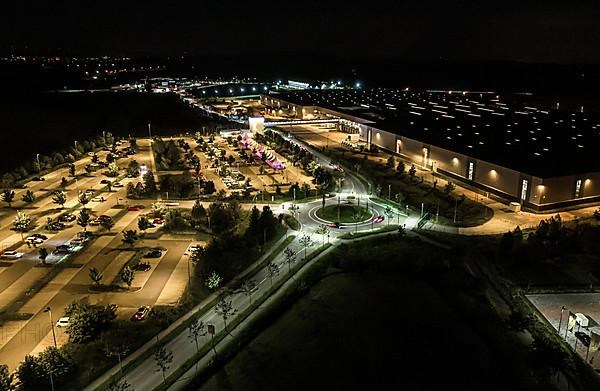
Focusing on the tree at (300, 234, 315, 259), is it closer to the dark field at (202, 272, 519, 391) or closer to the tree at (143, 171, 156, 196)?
the dark field at (202, 272, 519, 391)

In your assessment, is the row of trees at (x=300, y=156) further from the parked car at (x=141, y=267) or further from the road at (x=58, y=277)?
the parked car at (x=141, y=267)

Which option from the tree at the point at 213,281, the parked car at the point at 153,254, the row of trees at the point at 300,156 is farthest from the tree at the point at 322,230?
the parked car at the point at 153,254

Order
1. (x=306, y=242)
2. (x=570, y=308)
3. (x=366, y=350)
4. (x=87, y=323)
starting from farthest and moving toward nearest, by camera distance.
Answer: (x=306, y=242) < (x=570, y=308) < (x=87, y=323) < (x=366, y=350)

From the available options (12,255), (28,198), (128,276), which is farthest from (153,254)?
(28,198)

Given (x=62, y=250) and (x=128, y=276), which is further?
(x=62, y=250)

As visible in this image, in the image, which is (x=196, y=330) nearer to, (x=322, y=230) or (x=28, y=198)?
(x=322, y=230)

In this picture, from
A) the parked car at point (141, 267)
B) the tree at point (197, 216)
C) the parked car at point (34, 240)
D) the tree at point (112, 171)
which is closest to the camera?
the parked car at point (141, 267)
